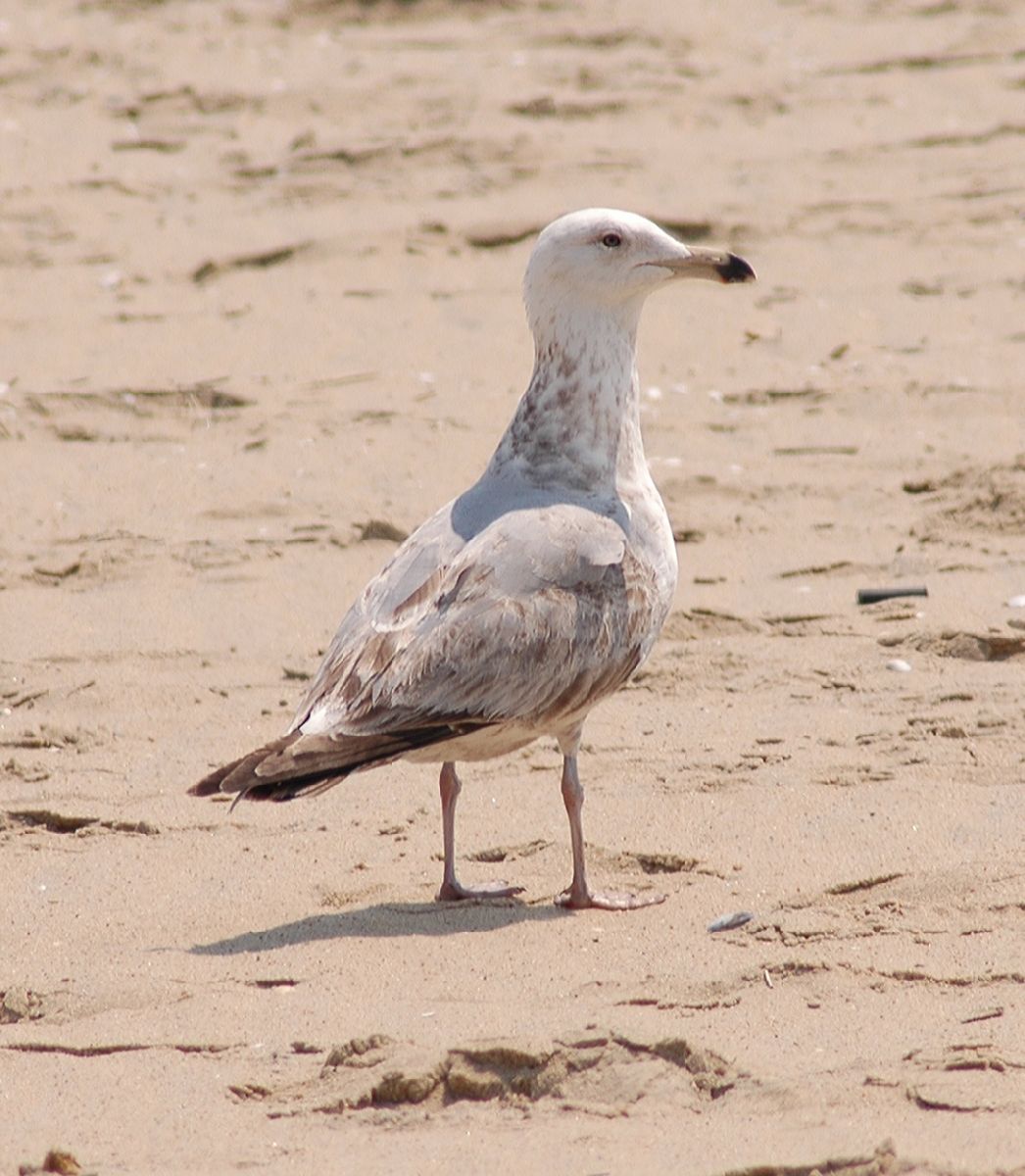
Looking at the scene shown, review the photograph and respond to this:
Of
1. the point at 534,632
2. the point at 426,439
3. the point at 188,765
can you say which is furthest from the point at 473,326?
the point at 534,632

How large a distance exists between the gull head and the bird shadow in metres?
1.53

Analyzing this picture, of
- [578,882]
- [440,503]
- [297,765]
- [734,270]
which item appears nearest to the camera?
[297,765]

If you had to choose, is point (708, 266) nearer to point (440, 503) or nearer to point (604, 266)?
point (604, 266)

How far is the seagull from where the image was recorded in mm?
4633

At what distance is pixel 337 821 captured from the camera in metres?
5.29

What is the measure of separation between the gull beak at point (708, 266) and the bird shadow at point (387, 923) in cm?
163

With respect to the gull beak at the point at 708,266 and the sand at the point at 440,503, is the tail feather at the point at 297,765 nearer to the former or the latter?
the sand at the point at 440,503

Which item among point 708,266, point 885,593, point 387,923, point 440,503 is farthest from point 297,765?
point 440,503

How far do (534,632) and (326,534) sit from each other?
239cm

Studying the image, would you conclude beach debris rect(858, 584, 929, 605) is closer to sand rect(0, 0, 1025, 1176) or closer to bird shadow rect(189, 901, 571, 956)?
sand rect(0, 0, 1025, 1176)

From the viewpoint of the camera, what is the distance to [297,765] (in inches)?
175

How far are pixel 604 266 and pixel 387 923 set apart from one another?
1726 millimetres

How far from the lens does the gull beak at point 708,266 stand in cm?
545

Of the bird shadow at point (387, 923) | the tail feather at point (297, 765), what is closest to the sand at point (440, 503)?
the bird shadow at point (387, 923)
